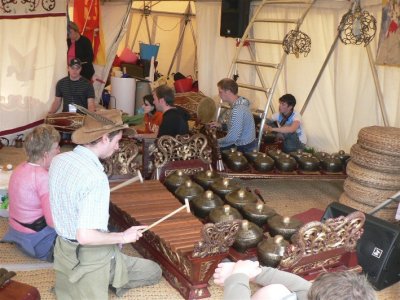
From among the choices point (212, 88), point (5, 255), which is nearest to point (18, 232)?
point (5, 255)

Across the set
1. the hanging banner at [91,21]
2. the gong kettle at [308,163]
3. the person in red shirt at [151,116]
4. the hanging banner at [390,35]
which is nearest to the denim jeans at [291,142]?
the gong kettle at [308,163]

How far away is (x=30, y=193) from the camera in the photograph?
307 cm

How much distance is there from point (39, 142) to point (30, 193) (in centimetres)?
32

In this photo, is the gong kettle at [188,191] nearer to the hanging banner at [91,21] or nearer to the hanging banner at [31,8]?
the hanging banner at [31,8]

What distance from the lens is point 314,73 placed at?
568 cm

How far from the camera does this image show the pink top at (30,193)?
10.0 ft

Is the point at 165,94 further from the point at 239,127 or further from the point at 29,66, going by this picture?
the point at 29,66

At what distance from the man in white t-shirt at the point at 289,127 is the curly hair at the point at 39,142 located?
261cm

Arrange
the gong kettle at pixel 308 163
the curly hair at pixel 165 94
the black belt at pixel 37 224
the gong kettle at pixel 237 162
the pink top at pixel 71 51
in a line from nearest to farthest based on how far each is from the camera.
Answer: the black belt at pixel 37 224 → the curly hair at pixel 165 94 → the gong kettle at pixel 237 162 → the gong kettle at pixel 308 163 → the pink top at pixel 71 51

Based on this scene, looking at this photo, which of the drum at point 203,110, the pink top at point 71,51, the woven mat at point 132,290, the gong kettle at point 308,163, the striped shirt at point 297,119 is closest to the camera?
the woven mat at point 132,290

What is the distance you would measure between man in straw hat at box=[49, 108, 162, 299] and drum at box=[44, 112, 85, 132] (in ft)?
8.90

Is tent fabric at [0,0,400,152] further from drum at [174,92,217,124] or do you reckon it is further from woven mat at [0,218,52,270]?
woven mat at [0,218,52,270]

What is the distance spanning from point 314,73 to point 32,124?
3.34 metres

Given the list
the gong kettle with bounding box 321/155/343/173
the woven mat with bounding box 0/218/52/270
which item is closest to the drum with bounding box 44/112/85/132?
the woven mat with bounding box 0/218/52/270
